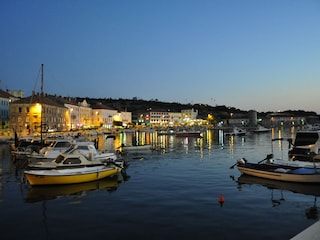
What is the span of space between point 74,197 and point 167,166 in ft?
51.3

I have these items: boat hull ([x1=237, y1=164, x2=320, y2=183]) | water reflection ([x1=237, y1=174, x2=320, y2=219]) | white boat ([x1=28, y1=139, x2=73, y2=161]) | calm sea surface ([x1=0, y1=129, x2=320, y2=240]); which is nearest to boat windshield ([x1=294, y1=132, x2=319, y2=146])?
boat hull ([x1=237, y1=164, x2=320, y2=183])

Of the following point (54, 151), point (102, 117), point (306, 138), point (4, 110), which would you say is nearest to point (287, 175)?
point (306, 138)

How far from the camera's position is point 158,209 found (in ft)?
57.0

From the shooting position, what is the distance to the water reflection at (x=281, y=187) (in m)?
18.8

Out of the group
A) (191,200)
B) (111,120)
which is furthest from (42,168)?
(111,120)

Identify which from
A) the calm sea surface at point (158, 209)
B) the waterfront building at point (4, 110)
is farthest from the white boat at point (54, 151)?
the waterfront building at point (4, 110)

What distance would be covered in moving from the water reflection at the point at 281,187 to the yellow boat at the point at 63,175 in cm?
1088

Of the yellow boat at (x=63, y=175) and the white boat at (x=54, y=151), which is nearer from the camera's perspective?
the yellow boat at (x=63, y=175)

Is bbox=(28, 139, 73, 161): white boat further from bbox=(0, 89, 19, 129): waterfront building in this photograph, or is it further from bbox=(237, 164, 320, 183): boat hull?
bbox=(0, 89, 19, 129): waterfront building

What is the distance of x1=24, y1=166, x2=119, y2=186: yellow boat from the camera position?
2298 centimetres

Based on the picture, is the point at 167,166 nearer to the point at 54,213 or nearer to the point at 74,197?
the point at 74,197

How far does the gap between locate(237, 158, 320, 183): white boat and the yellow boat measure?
12.0m

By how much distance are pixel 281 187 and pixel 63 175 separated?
1539 cm

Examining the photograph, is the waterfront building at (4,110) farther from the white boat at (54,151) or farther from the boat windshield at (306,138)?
the boat windshield at (306,138)
